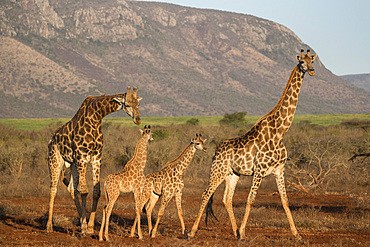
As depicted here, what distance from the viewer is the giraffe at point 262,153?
35.2 feet

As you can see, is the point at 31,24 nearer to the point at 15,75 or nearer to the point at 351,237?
the point at 15,75

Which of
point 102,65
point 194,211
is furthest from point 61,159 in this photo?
point 102,65

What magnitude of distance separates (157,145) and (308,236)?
19.3m

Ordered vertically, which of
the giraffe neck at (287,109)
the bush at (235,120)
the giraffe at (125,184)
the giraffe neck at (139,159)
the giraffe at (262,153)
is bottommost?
the bush at (235,120)

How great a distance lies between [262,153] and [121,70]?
529 feet

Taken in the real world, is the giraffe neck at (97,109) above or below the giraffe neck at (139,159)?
above

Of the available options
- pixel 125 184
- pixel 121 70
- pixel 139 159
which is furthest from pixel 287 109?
pixel 121 70

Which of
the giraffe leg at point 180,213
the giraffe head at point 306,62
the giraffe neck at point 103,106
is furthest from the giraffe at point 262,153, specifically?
the giraffe neck at point 103,106

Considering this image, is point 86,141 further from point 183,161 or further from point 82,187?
point 183,161

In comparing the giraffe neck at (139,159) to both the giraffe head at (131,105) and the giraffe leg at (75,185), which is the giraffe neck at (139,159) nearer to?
the giraffe head at (131,105)

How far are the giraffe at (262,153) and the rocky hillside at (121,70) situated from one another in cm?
11478

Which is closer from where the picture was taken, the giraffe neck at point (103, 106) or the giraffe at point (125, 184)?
the giraffe at point (125, 184)

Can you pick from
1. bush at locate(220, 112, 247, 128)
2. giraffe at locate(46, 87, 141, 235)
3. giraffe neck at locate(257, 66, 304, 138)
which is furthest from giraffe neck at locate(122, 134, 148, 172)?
bush at locate(220, 112, 247, 128)

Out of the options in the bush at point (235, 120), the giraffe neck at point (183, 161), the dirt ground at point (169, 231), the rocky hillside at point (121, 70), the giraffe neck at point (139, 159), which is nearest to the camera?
the dirt ground at point (169, 231)
